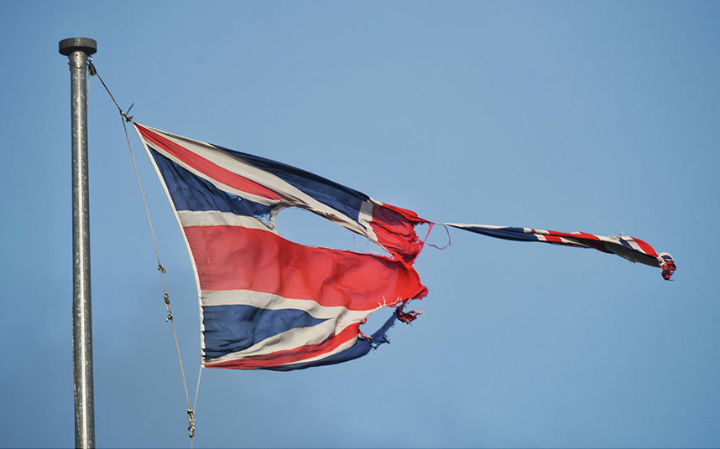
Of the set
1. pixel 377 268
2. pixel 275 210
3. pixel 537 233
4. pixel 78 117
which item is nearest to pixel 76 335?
pixel 78 117

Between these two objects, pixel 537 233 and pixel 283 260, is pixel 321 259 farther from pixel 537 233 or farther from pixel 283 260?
pixel 537 233

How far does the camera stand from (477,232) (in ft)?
52.0

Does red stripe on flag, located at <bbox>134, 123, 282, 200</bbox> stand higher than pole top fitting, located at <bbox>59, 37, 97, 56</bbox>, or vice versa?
pole top fitting, located at <bbox>59, 37, 97, 56</bbox>

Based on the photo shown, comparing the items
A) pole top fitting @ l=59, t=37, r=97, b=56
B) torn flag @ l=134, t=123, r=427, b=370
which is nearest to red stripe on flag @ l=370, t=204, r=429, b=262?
torn flag @ l=134, t=123, r=427, b=370

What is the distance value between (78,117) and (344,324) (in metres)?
5.31

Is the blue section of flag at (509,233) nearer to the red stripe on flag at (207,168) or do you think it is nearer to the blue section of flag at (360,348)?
the blue section of flag at (360,348)

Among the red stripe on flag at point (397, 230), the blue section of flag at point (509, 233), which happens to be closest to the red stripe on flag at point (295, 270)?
the red stripe on flag at point (397, 230)

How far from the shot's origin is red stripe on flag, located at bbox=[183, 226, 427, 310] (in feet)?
44.5

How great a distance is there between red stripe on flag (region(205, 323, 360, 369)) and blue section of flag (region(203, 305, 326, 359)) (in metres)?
0.16

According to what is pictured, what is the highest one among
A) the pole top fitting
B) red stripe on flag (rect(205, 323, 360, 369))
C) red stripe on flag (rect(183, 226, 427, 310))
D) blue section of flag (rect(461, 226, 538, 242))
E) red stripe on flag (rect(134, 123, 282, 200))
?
the pole top fitting

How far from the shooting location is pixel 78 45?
456 inches

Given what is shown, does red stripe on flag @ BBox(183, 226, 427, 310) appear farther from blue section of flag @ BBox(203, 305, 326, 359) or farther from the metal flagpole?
the metal flagpole

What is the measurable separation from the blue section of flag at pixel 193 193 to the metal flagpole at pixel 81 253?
221 centimetres

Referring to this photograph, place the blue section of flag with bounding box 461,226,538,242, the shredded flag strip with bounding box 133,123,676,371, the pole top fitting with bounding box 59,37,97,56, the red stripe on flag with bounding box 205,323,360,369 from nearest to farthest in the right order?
1. the pole top fitting with bounding box 59,37,97,56
2. the red stripe on flag with bounding box 205,323,360,369
3. the shredded flag strip with bounding box 133,123,676,371
4. the blue section of flag with bounding box 461,226,538,242
